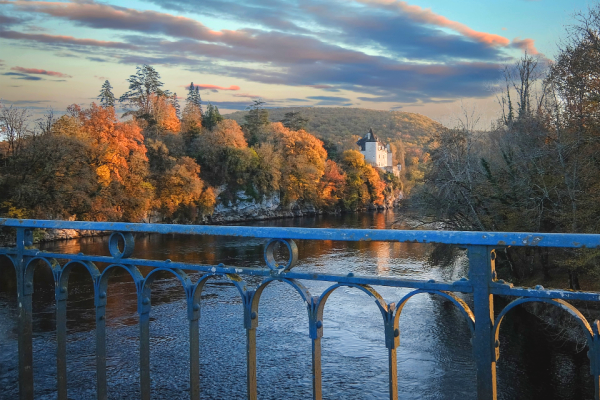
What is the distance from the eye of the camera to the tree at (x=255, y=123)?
66.4 m

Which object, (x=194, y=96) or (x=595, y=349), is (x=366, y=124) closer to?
(x=194, y=96)

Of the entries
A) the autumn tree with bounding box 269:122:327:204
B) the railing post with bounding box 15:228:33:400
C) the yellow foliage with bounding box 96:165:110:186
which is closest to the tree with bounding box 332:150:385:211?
the autumn tree with bounding box 269:122:327:204

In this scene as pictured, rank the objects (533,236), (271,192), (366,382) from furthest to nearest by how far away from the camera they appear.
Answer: (271,192), (366,382), (533,236)

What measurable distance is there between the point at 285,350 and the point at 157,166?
3818 centimetres

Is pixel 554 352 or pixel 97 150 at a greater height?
pixel 97 150

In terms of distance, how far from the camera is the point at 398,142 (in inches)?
4700

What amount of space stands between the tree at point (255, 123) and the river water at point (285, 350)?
46395mm

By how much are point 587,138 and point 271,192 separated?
42.9 metres

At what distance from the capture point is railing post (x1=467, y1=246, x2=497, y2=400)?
1.94 m

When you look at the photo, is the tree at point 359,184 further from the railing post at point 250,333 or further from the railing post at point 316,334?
the railing post at point 316,334

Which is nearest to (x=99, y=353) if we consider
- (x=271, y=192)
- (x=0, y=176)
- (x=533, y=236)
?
(x=533, y=236)

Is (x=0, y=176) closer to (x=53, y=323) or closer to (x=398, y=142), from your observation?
(x=53, y=323)

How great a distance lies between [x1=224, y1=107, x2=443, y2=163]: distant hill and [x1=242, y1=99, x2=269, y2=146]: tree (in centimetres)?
4173

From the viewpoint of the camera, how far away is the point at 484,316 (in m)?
2.02
